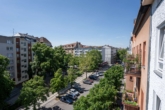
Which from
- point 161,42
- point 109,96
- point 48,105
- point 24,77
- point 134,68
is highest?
point 161,42

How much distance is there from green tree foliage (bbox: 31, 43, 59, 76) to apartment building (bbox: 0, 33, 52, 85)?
3938 millimetres

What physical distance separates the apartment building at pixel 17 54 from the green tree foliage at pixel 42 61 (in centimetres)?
394

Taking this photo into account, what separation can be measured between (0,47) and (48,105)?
16965mm

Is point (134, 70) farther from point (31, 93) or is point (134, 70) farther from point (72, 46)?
point (72, 46)

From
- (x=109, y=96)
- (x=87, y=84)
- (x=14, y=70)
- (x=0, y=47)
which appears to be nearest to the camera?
(x=109, y=96)

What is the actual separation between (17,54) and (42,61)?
6.51 meters

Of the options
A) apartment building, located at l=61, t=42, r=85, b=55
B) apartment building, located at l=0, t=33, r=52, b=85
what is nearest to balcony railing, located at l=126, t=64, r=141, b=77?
apartment building, located at l=0, t=33, r=52, b=85

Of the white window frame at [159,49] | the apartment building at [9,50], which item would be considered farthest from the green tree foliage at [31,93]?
the white window frame at [159,49]

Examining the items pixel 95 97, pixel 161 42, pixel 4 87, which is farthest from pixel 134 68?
pixel 4 87

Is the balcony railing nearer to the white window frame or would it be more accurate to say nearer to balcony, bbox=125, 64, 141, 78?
balcony, bbox=125, 64, 141, 78

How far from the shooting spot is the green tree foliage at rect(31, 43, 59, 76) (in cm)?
2971

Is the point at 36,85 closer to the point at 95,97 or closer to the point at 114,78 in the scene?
the point at 95,97

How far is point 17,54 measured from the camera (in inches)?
1190

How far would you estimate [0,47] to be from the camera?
85.6 ft
